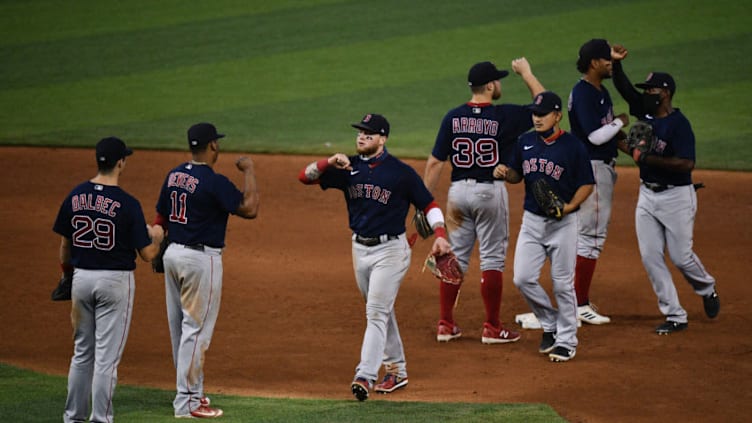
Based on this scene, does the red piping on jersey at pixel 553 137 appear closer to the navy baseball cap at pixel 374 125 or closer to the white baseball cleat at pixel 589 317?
the navy baseball cap at pixel 374 125

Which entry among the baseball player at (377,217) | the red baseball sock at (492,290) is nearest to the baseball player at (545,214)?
the red baseball sock at (492,290)

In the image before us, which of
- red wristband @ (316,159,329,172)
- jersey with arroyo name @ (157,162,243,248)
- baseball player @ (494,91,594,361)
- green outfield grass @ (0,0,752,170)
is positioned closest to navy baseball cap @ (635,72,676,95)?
baseball player @ (494,91,594,361)

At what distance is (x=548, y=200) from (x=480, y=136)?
0.89m

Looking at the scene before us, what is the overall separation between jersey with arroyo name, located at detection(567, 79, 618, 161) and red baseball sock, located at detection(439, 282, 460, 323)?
5.54 ft

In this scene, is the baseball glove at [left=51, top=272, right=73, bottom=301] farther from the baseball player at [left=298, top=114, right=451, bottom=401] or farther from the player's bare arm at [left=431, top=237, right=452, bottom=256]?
the player's bare arm at [left=431, top=237, right=452, bottom=256]

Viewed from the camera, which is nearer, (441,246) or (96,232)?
(96,232)

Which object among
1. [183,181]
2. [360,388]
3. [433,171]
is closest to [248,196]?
[183,181]

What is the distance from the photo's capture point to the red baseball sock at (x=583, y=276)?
9.53 m

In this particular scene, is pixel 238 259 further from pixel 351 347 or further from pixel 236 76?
pixel 236 76

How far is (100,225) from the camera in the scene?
6.64 metres

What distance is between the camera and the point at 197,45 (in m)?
21.7

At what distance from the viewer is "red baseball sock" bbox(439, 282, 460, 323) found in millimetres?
9117

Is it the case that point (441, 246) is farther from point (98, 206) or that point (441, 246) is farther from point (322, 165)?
point (98, 206)

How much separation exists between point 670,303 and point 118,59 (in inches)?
565
